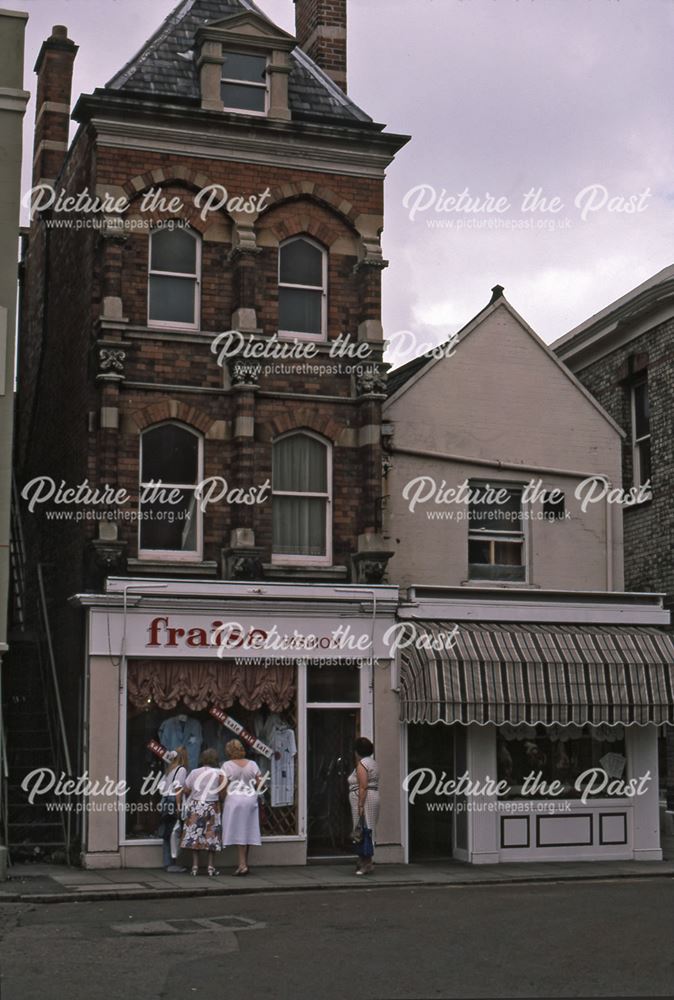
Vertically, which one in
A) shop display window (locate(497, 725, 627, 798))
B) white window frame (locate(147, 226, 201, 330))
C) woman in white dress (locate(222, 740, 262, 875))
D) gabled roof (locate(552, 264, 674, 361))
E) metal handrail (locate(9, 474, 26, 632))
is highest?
gabled roof (locate(552, 264, 674, 361))

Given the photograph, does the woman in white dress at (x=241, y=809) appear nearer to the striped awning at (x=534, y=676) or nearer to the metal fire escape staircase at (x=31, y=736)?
the metal fire escape staircase at (x=31, y=736)

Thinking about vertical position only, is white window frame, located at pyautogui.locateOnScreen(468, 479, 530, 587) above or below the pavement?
above

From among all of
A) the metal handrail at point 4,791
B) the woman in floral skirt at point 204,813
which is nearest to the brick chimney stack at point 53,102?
the metal handrail at point 4,791

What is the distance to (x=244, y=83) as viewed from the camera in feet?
80.4

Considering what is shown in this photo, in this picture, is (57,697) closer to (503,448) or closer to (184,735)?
(184,735)

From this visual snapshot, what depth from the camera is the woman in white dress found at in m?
20.7

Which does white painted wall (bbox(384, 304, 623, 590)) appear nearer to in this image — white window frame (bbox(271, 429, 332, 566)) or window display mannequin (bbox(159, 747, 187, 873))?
white window frame (bbox(271, 429, 332, 566))

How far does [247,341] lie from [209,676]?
538 centimetres

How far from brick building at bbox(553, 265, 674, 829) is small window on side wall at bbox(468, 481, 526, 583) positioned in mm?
4380

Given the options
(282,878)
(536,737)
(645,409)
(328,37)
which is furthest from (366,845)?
(328,37)

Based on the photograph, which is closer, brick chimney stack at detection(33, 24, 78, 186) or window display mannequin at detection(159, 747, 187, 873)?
window display mannequin at detection(159, 747, 187, 873)

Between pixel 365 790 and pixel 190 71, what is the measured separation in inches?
484

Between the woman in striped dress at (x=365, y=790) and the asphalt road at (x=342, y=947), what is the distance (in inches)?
94.9

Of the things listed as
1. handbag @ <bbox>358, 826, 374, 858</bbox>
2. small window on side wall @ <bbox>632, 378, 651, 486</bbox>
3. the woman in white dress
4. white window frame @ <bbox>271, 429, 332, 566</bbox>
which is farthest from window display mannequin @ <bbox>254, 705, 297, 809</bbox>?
small window on side wall @ <bbox>632, 378, 651, 486</bbox>
